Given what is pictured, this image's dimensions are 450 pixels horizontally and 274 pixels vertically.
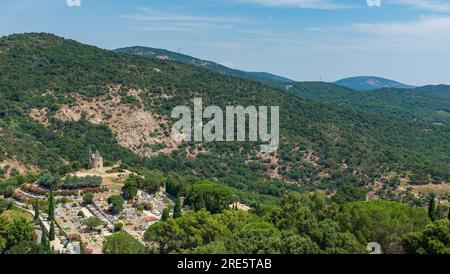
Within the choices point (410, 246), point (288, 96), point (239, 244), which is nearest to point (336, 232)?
point (410, 246)

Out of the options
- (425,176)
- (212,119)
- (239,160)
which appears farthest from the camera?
(212,119)

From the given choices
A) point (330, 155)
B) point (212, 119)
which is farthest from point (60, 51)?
point (330, 155)

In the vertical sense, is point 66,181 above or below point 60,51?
below

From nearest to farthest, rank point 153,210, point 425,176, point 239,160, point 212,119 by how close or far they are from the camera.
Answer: point 153,210 < point 425,176 < point 239,160 < point 212,119

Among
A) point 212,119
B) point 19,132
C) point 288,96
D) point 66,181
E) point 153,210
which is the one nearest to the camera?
point 153,210

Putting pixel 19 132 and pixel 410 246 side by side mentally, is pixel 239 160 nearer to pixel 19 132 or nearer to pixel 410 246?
pixel 19 132

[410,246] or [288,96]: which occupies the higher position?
[288,96]

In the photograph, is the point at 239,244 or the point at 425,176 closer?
the point at 239,244

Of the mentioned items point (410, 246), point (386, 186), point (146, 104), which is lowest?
point (386, 186)

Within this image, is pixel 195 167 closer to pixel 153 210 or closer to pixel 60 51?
pixel 153 210
